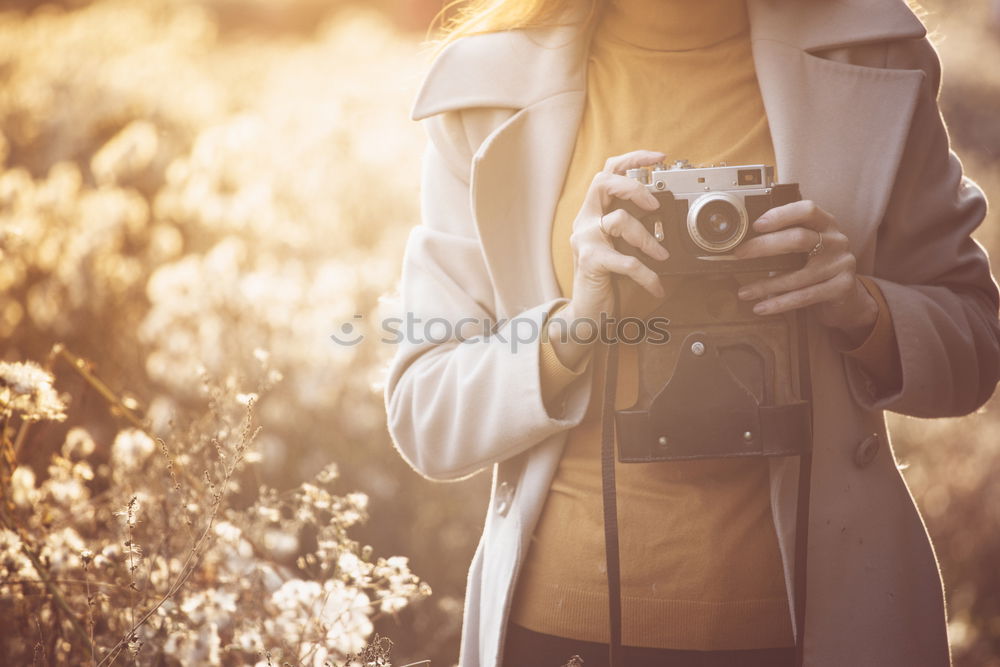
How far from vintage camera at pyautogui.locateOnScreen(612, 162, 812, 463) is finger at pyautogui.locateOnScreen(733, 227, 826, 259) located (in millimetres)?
23

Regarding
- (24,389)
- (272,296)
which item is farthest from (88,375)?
(272,296)

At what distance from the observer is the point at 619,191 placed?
154 cm

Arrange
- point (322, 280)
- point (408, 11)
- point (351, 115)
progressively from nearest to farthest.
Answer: point (322, 280)
point (351, 115)
point (408, 11)

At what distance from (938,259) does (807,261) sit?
1.14ft

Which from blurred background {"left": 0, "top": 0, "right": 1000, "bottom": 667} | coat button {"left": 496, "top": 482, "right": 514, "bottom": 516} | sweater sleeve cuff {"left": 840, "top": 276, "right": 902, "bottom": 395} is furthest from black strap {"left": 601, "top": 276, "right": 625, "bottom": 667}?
blurred background {"left": 0, "top": 0, "right": 1000, "bottom": 667}

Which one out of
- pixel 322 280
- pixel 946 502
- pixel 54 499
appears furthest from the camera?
pixel 946 502

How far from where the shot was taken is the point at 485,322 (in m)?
1.78

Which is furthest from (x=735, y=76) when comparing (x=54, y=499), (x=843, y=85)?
(x=54, y=499)

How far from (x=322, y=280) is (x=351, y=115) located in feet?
7.03

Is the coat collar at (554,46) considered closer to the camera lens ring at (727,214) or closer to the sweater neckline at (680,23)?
the sweater neckline at (680,23)

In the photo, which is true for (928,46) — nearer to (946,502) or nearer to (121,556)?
(121,556)

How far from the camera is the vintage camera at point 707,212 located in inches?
60.5

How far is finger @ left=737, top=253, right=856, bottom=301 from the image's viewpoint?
1.51 metres

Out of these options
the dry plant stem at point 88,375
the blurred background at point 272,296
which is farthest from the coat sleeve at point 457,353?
the blurred background at point 272,296
